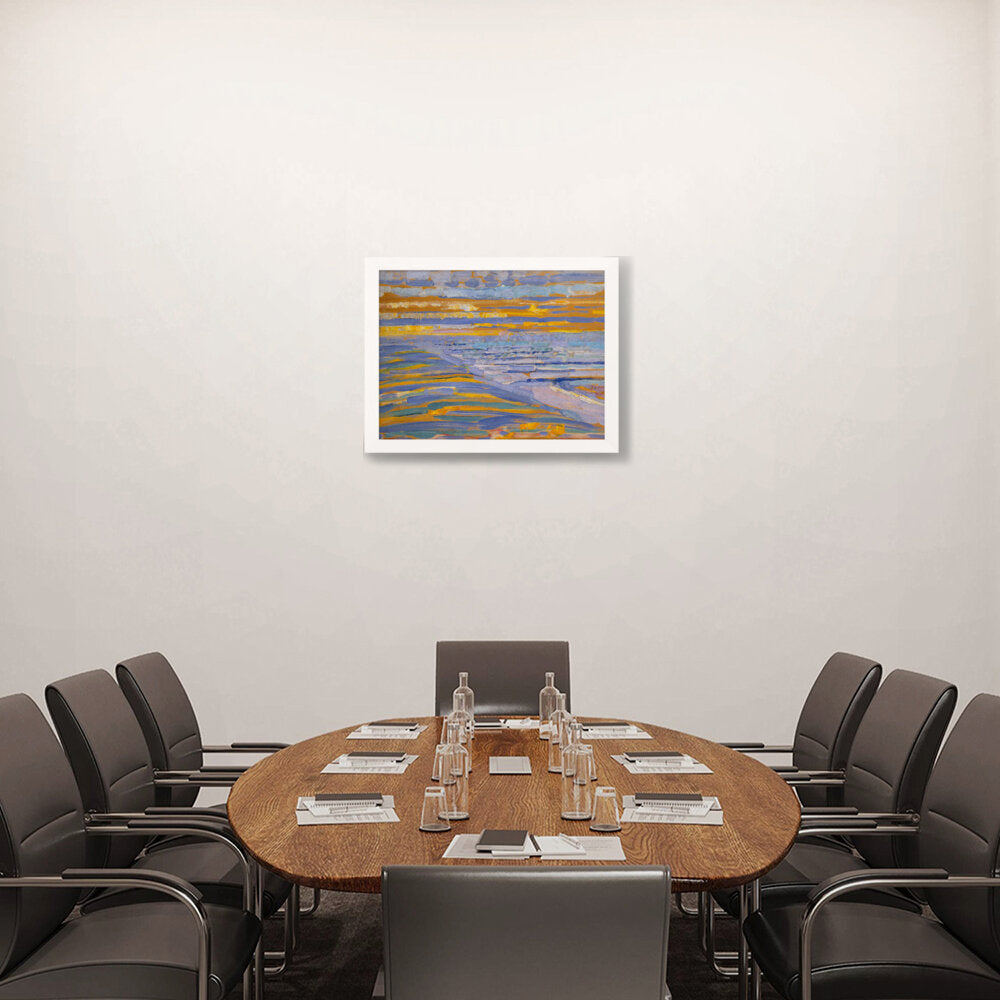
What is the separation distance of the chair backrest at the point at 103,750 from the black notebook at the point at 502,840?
4.54 feet

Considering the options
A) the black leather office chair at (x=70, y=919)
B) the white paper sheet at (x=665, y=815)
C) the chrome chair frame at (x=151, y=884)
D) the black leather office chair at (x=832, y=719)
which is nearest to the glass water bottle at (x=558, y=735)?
the white paper sheet at (x=665, y=815)

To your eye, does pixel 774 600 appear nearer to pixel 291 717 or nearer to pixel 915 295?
pixel 915 295

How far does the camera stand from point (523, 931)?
1.66 metres

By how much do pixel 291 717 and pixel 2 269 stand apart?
2.82 metres

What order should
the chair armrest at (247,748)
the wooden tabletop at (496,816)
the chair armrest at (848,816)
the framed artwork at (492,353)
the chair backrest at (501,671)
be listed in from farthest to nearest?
1. the framed artwork at (492,353)
2. the chair backrest at (501,671)
3. the chair armrest at (247,748)
4. the chair armrest at (848,816)
5. the wooden tabletop at (496,816)

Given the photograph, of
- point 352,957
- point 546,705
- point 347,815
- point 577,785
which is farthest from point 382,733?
point 577,785

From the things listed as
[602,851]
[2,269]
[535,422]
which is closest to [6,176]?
[2,269]

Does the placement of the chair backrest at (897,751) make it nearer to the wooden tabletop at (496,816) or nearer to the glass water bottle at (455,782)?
the wooden tabletop at (496,816)

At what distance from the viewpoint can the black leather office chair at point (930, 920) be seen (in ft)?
8.30

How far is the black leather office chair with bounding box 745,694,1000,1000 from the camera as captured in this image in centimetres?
253

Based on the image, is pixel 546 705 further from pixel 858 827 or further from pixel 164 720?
pixel 164 720

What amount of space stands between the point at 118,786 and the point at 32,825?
0.65 metres

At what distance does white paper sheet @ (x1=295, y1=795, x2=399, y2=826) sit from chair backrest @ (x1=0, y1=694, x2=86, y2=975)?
66cm

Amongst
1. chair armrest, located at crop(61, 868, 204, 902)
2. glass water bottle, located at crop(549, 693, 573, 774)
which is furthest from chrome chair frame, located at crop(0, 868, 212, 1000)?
glass water bottle, located at crop(549, 693, 573, 774)
